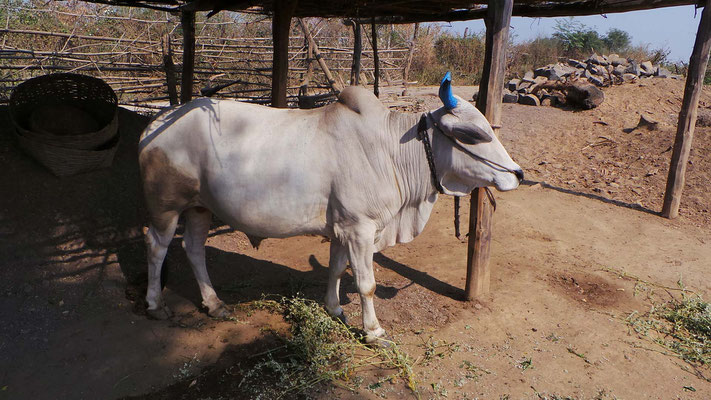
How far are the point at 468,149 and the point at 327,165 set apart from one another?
0.85 meters

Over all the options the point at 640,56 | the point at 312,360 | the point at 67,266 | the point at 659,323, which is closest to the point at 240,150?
the point at 312,360

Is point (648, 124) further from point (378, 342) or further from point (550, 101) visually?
point (378, 342)

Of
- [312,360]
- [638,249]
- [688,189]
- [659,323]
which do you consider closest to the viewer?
[312,360]

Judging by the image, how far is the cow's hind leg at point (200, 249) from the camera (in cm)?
352

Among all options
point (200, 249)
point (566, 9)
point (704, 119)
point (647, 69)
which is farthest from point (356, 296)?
point (647, 69)

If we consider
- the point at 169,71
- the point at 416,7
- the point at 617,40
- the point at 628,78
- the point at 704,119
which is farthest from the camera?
the point at 617,40

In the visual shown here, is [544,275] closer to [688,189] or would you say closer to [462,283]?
[462,283]

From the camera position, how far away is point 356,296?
4.08 metres

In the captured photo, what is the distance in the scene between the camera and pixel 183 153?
10.3 feet

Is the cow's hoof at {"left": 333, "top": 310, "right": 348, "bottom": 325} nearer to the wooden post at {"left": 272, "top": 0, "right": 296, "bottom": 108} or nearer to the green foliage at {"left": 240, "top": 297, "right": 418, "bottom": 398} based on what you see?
the green foliage at {"left": 240, "top": 297, "right": 418, "bottom": 398}

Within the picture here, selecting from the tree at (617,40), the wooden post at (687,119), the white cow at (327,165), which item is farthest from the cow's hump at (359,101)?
the tree at (617,40)

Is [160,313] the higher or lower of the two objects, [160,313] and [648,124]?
the lower

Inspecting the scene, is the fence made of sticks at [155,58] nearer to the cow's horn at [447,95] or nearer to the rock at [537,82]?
the cow's horn at [447,95]

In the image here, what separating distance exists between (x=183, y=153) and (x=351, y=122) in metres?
1.08
